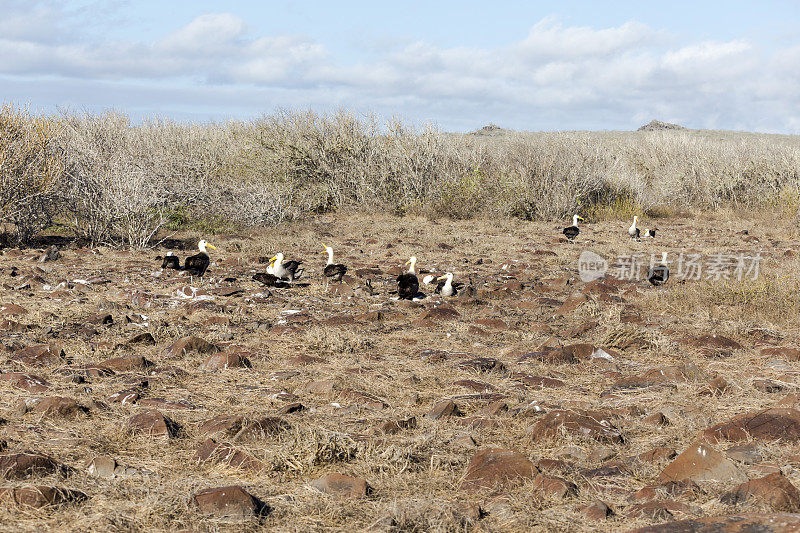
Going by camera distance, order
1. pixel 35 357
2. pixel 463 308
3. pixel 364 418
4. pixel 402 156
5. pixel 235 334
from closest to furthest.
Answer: pixel 364 418 → pixel 35 357 → pixel 235 334 → pixel 463 308 → pixel 402 156

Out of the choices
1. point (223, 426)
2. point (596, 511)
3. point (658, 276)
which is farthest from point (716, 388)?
point (658, 276)

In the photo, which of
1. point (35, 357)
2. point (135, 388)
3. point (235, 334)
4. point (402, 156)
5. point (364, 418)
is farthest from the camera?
point (402, 156)

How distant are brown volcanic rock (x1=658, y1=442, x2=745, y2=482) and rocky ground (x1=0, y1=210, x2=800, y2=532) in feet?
0.04

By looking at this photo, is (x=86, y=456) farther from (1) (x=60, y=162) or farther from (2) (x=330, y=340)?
(1) (x=60, y=162)

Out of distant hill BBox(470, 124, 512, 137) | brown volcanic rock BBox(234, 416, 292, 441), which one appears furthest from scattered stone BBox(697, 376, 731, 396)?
distant hill BBox(470, 124, 512, 137)

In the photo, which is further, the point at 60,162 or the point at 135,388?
the point at 60,162

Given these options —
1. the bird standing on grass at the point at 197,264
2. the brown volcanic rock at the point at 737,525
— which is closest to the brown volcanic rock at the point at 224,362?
the brown volcanic rock at the point at 737,525

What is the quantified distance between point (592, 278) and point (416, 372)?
6.16 meters

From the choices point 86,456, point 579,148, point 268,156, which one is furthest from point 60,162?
point 579,148

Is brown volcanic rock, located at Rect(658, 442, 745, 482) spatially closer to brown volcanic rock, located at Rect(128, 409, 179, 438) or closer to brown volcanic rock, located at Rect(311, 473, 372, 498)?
brown volcanic rock, located at Rect(311, 473, 372, 498)

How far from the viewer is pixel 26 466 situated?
3.93 m

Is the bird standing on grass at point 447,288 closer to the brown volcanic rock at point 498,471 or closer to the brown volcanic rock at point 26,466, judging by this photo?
the brown volcanic rock at point 498,471

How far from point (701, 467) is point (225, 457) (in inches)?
110

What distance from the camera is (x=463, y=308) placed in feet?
31.1
